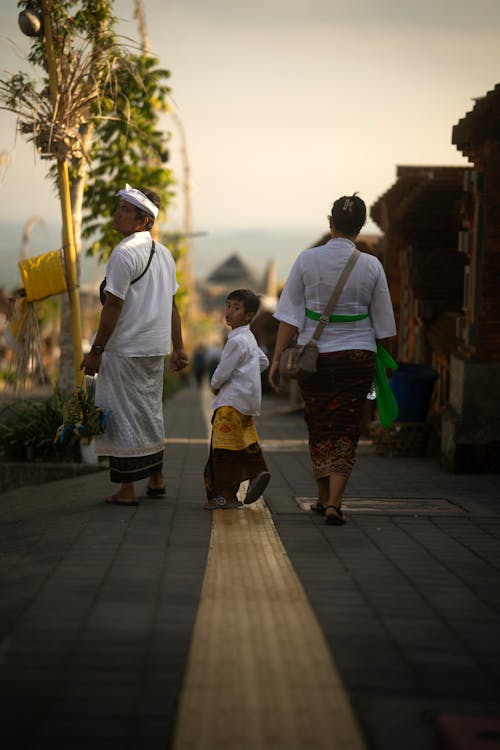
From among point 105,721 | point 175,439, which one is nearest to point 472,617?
point 105,721

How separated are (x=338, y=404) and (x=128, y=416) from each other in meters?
1.43

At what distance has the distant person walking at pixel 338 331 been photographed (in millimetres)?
6711

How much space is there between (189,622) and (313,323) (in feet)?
9.47

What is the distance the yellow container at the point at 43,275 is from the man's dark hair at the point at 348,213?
3261 mm

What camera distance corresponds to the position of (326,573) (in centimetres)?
519

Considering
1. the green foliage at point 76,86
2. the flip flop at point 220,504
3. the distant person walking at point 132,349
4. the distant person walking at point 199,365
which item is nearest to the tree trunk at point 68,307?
the green foliage at point 76,86

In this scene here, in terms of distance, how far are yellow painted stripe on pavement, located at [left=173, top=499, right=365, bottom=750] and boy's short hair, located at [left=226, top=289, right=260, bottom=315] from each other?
7.48ft

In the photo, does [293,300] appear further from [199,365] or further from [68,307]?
[199,365]

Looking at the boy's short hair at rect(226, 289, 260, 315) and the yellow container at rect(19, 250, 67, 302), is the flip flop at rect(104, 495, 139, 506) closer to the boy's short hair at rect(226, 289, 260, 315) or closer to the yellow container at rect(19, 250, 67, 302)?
the boy's short hair at rect(226, 289, 260, 315)

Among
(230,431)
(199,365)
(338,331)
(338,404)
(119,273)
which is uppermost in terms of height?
(119,273)

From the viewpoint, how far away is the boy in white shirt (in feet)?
23.6

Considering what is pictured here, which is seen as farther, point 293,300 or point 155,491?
point 155,491

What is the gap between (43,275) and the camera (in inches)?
365

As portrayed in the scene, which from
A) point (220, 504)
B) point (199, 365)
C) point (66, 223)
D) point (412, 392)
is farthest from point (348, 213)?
point (199, 365)
